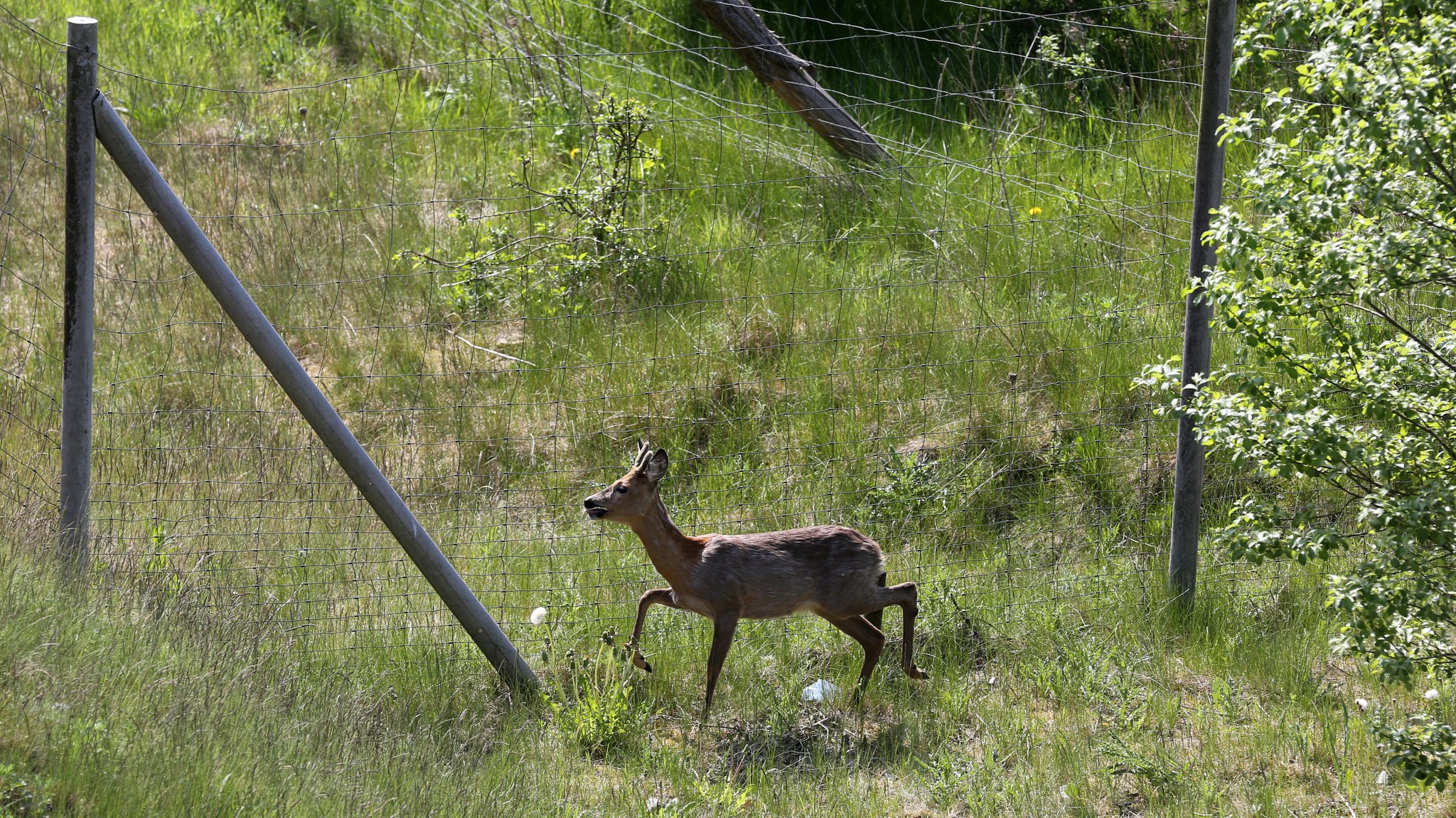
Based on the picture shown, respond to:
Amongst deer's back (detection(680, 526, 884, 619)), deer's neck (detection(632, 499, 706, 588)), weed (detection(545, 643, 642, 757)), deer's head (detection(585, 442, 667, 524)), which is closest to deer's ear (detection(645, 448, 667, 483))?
deer's head (detection(585, 442, 667, 524))

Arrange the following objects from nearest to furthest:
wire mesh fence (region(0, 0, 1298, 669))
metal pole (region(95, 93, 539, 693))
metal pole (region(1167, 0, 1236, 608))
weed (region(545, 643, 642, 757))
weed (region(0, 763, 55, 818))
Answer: weed (region(0, 763, 55, 818)), metal pole (region(95, 93, 539, 693)), weed (region(545, 643, 642, 757)), metal pole (region(1167, 0, 1236, 608)), wire mesh fence (region(0, 0, 1298, 669))

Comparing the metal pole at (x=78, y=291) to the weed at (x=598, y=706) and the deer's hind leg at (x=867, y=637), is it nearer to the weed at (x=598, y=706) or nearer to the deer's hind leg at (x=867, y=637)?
the weed at (x=598, y=706)

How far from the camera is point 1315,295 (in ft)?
14.4

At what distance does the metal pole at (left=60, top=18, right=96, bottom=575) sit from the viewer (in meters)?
5.18

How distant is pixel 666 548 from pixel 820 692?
40.5 inches

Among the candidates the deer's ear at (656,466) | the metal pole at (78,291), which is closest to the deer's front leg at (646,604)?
the deer's ear at (656,466)

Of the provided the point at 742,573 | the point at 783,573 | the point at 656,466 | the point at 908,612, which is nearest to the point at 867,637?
the point at 908,612

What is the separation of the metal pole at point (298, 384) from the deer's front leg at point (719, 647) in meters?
0.87

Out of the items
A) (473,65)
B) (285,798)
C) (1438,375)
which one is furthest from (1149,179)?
(285,798)

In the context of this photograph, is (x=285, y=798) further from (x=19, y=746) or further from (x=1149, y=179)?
(x=1149, y=179)

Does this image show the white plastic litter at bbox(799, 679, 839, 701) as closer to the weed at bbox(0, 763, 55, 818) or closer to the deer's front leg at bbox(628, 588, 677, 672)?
the deer's front leg at bbox(628, 588, 677, 672)

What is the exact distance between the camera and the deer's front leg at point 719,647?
5.86 m

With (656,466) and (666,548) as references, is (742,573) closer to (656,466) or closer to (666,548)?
(666,548)

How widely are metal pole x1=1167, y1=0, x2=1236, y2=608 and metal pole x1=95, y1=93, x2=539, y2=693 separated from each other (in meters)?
3.37
